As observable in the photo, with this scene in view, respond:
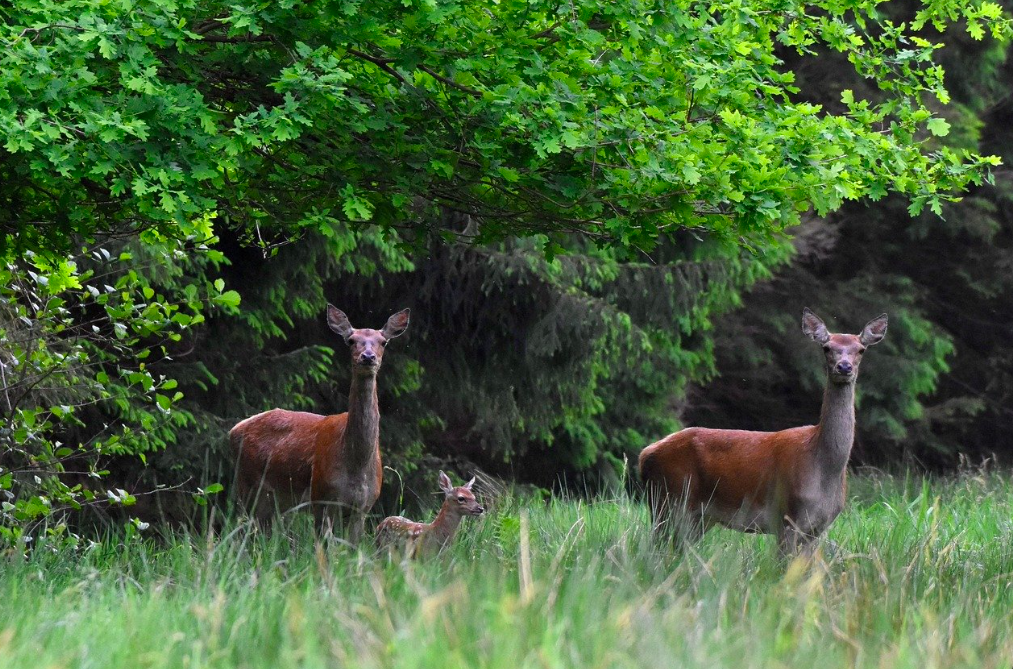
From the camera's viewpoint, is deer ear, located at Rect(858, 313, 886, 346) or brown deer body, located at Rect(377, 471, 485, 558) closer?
deer ear, located at Rect(858, 313, 886, 346)

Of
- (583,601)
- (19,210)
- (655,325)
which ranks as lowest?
(655,325)

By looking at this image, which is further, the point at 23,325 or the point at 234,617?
the point at 23,325

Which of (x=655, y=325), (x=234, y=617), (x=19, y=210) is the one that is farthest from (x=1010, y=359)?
(x=234, y=617)

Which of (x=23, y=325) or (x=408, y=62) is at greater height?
(x=408, y=62)

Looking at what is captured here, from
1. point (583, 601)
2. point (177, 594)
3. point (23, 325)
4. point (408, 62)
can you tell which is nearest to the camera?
point (583, 601)

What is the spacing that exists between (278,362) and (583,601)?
7884 millimetres

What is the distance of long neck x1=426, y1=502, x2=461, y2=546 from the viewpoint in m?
8.01

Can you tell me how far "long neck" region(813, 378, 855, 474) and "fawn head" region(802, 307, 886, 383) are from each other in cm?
9

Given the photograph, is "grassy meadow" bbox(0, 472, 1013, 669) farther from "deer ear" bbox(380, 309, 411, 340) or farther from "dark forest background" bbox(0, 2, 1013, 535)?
"deer ear" bbox(380, 309, 411, 340)

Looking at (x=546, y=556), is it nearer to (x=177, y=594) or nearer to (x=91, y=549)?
(x=177, y=594)

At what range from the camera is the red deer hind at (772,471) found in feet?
24.9

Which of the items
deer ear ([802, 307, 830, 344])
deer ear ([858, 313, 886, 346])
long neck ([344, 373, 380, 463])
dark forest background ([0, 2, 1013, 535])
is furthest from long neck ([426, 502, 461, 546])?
deer ear ([858, 313, 886, 346])

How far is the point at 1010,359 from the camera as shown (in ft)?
66.5

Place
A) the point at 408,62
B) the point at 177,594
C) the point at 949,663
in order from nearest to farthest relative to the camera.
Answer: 1. the point at 949,663
2. the point at 177,594
3. the point at 408,62
